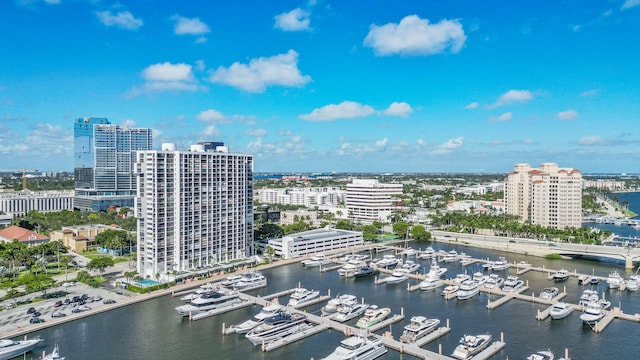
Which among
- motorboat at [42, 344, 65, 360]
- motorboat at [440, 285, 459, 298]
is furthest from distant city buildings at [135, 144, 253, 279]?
motorboat at [440, 285, 459, 298]

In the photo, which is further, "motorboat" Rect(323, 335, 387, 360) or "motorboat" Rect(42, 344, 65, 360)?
"motorboat" Rect(323, 335, 387, 360)

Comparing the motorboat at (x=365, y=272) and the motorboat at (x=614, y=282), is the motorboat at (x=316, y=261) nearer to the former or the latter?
the motorboat at (x=365, y=272)

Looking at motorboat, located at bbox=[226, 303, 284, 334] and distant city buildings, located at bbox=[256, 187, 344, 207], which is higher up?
distant city buildings, located at bbox=[256, 187, 344, 207]

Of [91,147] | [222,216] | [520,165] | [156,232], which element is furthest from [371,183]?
[91,147]

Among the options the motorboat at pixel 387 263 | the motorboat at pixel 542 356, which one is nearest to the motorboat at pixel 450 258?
the motorboat at pixel 387 263

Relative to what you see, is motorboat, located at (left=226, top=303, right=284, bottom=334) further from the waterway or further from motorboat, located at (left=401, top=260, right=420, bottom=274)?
motorboat, located at (left=401, top=260, right=420, bottom=274)

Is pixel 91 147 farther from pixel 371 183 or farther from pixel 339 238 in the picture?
pixel 339 238

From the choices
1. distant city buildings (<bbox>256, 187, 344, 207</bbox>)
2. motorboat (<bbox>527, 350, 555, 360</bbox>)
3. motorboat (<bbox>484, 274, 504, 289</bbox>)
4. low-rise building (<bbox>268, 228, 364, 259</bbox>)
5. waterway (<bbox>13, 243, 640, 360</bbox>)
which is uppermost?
distant city buildings (<bbox>256, 187, 344, 207</bbox>)
